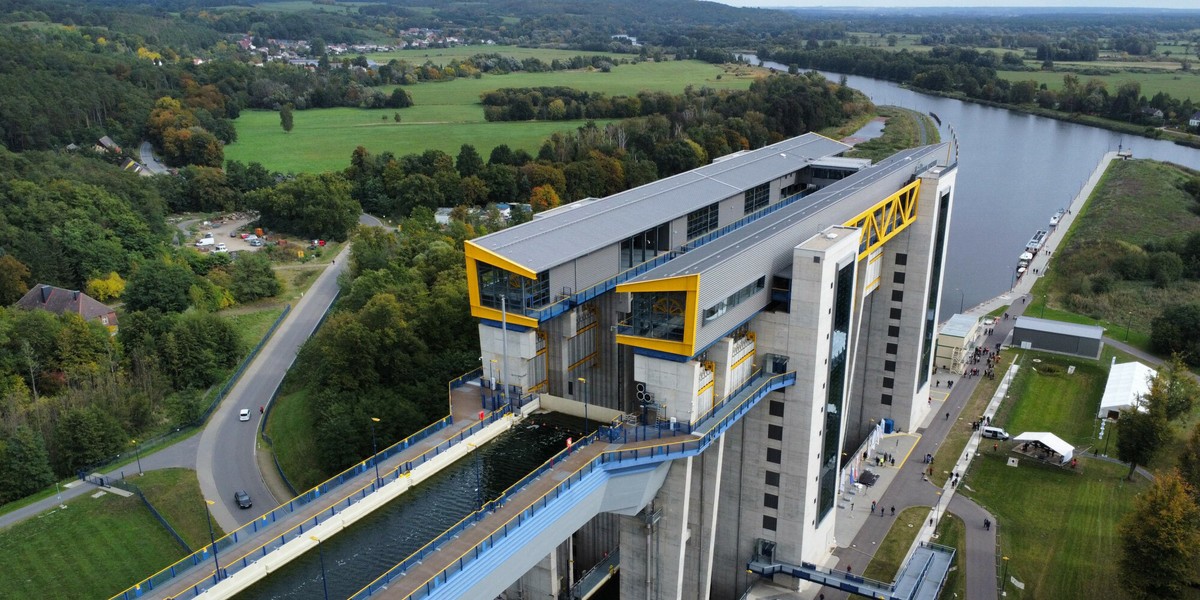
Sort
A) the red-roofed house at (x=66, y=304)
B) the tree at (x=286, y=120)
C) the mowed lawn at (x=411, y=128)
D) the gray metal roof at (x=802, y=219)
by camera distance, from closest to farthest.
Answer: the gray metal roof at (x=802, y=219) < the red-roofed house at (x=66, y=304) < the mowed lawn at (x=411, y=128) < the tree at (x=286, y=120)

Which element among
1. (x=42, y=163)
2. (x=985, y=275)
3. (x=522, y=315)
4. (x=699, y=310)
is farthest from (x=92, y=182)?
(x=985, y=275)

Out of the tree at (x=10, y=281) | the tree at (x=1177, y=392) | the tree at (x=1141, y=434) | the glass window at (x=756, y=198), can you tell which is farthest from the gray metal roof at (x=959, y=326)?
the tree at (x=10, y=281)

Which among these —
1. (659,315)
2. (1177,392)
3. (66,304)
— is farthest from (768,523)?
(66,304)

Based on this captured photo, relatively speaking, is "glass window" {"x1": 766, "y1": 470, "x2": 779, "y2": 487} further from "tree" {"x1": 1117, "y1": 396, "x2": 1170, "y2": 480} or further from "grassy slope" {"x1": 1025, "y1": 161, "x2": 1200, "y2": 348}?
"grassy slope" {"x1": 1025, "y1": 161, "x2": 1200, "y2": 348}

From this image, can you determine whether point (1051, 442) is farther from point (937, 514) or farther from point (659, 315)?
point (659, 315)

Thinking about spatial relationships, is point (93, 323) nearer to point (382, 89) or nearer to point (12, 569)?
point (12, 569)

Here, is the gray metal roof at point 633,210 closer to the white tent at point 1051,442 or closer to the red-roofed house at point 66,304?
the white tent at point 1051,442
